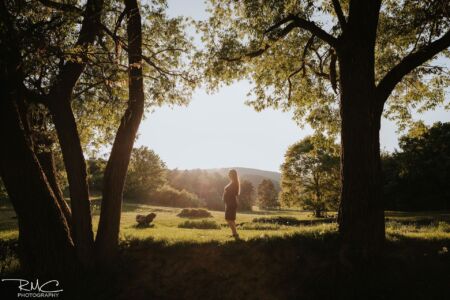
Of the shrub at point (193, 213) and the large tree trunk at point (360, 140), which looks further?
the shrub at point (193, 213)

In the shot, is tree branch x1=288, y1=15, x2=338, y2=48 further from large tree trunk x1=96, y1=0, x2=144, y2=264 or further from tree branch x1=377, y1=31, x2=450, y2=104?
large tree trunk x1=96, y1=0, x2=144, y2=264

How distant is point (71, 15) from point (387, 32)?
1090 centimetres

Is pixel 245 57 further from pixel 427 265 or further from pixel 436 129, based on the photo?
pixel 436 129

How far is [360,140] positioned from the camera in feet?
25.8

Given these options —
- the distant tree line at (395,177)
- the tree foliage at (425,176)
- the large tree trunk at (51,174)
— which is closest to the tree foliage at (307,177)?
the distant tree line at (395,177)

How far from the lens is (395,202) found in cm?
4669

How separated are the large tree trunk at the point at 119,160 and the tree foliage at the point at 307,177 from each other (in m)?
29.7

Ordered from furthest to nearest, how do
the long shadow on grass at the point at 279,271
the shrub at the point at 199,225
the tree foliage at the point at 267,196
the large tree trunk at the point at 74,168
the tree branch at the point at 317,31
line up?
the tree foliage at the point at 267,196
the shrub at the point at 199,225
the tree branch at the point at 317,31
the large tree trunk at the point at 74,168
the long shadow on grass at the point at 279,271

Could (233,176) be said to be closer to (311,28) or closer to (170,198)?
(311,28)

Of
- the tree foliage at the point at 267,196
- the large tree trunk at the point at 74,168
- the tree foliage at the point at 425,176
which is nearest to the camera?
the large tree trunk at the point at 74,168

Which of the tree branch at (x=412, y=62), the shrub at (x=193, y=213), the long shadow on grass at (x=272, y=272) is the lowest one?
the shrub at (x=193, y=213)

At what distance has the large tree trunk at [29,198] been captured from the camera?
25.2ft

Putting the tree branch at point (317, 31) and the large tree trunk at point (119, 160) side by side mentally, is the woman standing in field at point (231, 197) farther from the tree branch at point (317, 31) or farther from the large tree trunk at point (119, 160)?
the tree branch at point (317, 31)

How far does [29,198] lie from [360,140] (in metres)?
8.54
